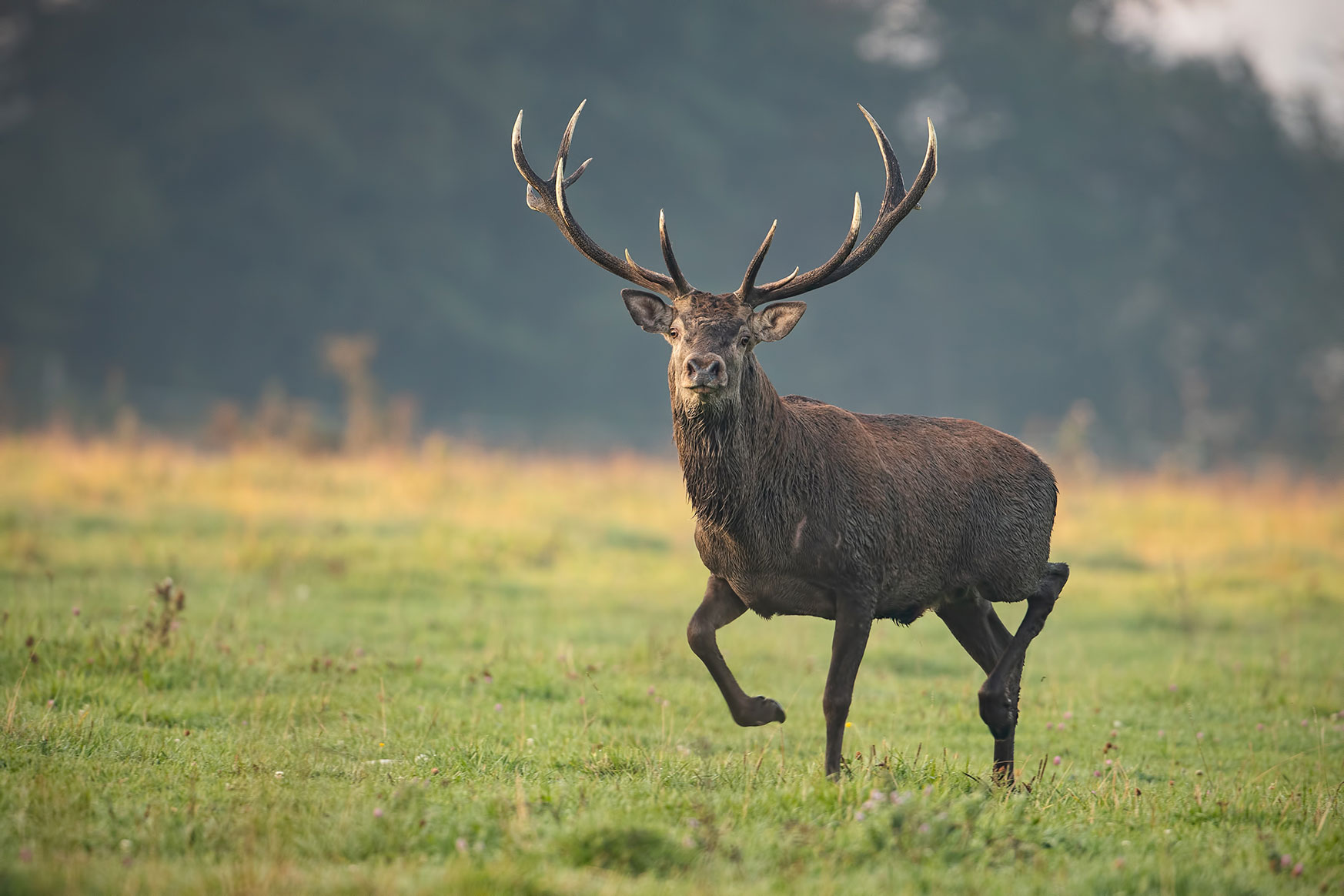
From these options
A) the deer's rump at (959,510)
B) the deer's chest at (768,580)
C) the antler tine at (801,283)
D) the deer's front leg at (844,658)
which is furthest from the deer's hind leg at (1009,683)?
the antler tine at (801,283)

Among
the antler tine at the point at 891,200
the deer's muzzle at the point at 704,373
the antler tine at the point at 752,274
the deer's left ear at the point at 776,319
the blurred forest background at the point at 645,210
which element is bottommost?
the deer's muzzle at the point at 704,373

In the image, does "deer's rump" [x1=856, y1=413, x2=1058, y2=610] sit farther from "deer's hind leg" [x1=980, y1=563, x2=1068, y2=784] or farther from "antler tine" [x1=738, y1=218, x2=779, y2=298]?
→ "antler tine" [x1=738, y1=218, x2=779, y2=298]

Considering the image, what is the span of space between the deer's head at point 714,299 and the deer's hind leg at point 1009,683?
6.71 ft

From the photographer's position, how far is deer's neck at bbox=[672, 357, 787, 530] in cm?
634

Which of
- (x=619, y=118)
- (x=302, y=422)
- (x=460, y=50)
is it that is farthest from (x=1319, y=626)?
(x=460, y=50)

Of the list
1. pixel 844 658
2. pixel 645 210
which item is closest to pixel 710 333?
pixel 844 658

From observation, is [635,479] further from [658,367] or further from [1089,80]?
[1089,80]

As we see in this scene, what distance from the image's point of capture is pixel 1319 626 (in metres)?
13.1

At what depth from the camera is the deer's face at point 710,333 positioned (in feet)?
19.8

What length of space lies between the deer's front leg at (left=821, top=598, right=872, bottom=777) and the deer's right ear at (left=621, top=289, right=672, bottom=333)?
173 cm

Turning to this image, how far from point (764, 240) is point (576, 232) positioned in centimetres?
121

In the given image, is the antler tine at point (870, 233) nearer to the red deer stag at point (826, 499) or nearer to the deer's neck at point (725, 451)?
the red deer stag at point (826, 499)

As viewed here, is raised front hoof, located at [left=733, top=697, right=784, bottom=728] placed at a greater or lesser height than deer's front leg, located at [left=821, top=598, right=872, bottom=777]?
lesser

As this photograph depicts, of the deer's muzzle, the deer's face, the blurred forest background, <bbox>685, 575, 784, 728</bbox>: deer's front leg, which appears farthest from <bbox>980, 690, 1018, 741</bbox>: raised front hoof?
the blurred forest background
